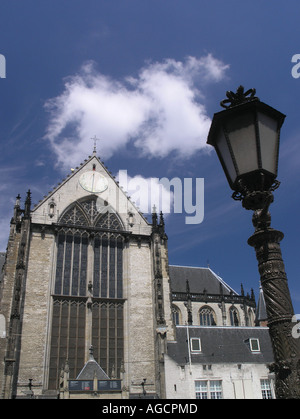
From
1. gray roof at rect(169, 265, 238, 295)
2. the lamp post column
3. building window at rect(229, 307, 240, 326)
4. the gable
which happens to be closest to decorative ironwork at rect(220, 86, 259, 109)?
the lamp post column

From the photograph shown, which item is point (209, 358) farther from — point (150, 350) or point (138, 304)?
point (138, 304)

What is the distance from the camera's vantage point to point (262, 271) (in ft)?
11.2

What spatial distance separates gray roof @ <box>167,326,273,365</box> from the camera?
2441cm

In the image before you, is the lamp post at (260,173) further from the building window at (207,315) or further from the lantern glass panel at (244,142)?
the building window at (207,315)

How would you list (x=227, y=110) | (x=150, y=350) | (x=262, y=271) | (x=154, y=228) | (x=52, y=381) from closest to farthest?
1. (x=262, y=271)
2. (x=227, y=110)
3. (x=52, y=381)
4. (x=150, y=350)
5. (x=154, y=228)

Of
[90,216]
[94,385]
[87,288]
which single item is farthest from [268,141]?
[90,216]

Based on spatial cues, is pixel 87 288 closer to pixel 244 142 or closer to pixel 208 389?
pixel 208 389

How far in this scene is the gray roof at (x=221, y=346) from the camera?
24.4m

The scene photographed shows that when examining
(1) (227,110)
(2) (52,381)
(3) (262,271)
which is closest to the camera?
(3) (262,271)

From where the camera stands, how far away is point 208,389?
2297cm

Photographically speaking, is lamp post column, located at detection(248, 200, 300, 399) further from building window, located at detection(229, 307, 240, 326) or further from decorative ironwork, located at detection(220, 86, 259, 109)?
building window, located at detection(229, 307, 240, 326)
